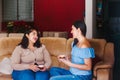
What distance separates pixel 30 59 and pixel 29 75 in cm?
30

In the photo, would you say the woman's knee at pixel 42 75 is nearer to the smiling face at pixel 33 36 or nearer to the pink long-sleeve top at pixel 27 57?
the pink long-sleeve top at pixel 27 57

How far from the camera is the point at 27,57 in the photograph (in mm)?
4266

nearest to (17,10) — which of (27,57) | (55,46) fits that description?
(55,46)

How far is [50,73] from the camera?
13.5 feet

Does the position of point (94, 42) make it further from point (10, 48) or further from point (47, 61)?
point (10, 48)

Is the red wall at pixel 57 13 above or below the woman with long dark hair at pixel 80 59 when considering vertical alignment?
above

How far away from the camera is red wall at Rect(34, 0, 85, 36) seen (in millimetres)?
8031

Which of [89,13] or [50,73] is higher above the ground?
[89,13]

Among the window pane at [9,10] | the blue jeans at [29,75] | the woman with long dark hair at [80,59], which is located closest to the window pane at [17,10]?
the window pane at [9,10]

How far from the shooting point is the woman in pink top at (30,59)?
4082 mm

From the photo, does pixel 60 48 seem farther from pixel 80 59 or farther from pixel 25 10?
pixel 25 10

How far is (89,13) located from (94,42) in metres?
1.82

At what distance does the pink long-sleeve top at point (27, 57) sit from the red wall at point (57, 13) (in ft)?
12.3

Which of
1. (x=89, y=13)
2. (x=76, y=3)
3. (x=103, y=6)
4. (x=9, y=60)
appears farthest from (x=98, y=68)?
(x=103, y=6)
